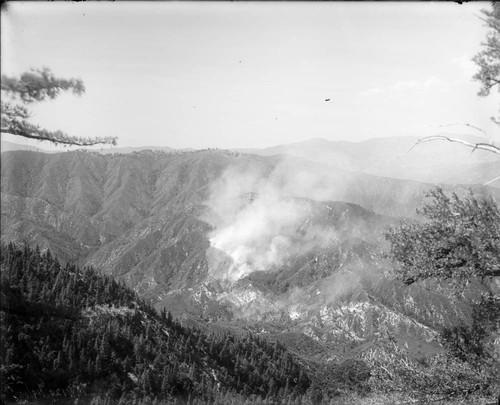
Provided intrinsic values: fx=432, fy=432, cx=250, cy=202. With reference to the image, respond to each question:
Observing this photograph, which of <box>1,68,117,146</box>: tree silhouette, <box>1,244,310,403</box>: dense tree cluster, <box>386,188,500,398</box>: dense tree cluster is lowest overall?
<box>1,244,310,403</box>: dense tree cluster

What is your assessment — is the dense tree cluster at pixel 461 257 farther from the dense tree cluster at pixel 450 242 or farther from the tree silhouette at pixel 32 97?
the tree silhouette at pixel 32 97

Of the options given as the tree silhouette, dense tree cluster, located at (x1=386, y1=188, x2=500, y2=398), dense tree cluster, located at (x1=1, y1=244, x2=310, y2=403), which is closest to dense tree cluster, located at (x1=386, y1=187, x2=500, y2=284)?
dense tree cluster, located at (x1=386, y1=188, x2=500, y2=398)

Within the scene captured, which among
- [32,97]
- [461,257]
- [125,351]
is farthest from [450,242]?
[125,351]

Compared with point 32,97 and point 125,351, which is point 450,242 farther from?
point 125,351

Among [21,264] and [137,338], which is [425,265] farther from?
[21,264]

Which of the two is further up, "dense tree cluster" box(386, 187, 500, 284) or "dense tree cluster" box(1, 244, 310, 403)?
"dense tree cluster" box(386, 187, 500, 284)

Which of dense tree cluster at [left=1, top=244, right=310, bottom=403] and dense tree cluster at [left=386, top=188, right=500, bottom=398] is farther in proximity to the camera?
dense tree cluster at [left=1, top=244, right=310, bottom=403]

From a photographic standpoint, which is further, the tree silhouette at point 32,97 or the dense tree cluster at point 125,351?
the dense tree cluster at point 125,351

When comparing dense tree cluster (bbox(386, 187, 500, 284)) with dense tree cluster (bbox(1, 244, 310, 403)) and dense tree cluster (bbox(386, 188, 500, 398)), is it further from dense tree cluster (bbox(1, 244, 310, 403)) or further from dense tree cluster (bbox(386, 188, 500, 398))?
dense tree cluster (bbox(1, 244, 310, 403))

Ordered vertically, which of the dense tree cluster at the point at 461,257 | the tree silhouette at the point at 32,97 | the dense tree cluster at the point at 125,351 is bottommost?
the dense tree cluster at the point at 125,351

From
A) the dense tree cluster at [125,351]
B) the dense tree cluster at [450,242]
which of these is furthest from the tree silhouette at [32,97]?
the dense tree cluster at [125,351]
